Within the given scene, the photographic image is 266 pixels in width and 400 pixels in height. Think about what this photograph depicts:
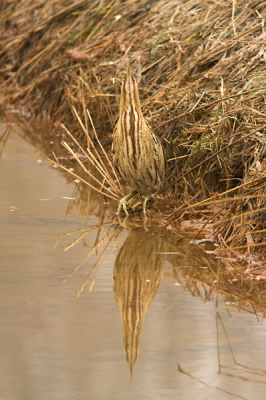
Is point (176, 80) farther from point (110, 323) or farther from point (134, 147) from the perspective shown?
point (110, 323)

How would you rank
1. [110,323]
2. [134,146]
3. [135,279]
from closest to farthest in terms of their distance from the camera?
[110,323] → [135,279] → [134,146]

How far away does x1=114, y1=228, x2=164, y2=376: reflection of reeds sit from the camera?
2492mm

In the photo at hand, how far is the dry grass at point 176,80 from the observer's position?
378cm

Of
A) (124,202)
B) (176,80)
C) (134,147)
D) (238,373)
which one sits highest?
(176,80)

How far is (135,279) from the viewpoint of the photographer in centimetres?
303

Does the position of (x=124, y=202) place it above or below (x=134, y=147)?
below

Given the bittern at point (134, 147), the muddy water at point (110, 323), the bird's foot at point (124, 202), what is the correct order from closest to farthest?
1. the muddy water at point (110, 323)
2. the bittern at point (134, 147)
3. the bird's foot at point (124, 202)

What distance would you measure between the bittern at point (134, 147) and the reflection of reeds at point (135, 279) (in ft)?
1.12

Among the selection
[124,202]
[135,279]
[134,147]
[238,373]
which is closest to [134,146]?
[134,147]

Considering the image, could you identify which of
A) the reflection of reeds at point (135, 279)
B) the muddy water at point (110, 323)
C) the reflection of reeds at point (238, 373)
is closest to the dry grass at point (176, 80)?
the reflection of reeds at point (135, 279)

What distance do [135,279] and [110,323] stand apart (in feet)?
1.64

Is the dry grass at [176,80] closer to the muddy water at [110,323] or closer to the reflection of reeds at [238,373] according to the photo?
the muddy water at [110,323]

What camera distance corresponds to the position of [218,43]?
5215 millimetres

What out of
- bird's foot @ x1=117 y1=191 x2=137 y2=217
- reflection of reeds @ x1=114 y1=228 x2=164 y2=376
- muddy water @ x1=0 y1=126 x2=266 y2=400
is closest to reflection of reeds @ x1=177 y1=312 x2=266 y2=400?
muddy water @ x1=0 y1=126 x2=266 y2=400
